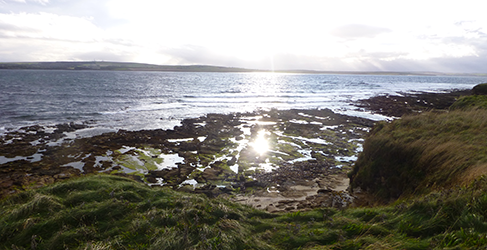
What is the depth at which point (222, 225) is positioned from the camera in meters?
5.52

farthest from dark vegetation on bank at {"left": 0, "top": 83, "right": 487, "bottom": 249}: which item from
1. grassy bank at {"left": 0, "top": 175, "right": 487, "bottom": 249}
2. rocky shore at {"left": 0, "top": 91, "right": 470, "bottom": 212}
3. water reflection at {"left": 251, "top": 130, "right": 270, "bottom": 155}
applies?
water reflection at {"left": 251, "top": 130, "right": 270, "bottom": 155}

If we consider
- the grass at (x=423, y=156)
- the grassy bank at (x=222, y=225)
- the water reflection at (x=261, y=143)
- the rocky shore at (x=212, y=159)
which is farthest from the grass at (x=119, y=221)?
the water reflection at (x=261, y=143)

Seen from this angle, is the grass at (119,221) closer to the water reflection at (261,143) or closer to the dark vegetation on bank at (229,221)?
the dark vegetation on bank at (229,221)

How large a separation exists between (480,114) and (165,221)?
1469 cm

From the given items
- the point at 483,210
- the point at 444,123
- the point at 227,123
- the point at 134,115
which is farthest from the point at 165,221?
the point at 134,115

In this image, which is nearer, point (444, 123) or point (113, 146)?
point (444, 123)

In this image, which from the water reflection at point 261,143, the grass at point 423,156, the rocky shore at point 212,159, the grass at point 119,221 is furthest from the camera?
the water reflection at point 261,143

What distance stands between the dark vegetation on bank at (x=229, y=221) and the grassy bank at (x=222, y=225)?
2cm

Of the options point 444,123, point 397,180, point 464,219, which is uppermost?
point 444,123

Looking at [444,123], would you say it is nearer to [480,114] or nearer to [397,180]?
[480,114]

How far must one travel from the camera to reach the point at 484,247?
3.73 m

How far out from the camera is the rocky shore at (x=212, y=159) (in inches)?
535

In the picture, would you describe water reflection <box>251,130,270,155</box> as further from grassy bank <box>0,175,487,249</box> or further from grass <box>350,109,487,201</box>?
grassy bank <box>0,175,487,249</box>

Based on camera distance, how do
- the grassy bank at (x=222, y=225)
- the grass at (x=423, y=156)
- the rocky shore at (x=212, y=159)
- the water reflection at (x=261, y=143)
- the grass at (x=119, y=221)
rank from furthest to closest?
the water reflection at (x=261, y=143)
the rocky shore at (x=212, y=159)
the grass at (x=423, y=156)
the grass at (x=119, y=221)
the grassy bank at (x=222, y=225)
